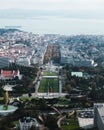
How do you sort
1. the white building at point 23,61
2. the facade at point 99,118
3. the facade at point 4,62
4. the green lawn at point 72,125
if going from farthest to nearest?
the white building at point 23,61
the facade at point 4,62
the green lawn at point 72,125
the facade at point 99,118

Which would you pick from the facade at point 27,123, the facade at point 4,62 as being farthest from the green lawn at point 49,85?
the facade at point 27,123

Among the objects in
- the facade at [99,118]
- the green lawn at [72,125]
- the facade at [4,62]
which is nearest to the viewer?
the facade at [99,118]

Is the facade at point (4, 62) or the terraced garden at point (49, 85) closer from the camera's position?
the terraced garden at point (49, 85)

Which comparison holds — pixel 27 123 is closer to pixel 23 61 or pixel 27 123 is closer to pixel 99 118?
pixel 99 118

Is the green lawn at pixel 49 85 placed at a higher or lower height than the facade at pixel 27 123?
lower

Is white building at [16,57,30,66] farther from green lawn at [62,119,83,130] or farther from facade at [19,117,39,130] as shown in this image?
facade at [19,117,39,130]

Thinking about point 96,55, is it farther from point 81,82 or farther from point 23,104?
point 23,104

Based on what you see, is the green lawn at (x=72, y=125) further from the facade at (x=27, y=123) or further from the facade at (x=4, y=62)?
the facade at (x=4, y=62)

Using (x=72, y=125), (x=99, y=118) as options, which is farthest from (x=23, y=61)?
(x=99, y=118)

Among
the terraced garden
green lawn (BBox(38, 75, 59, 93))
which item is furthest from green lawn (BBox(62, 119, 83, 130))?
green lawn (BBox(38, 75, 59, 93))
